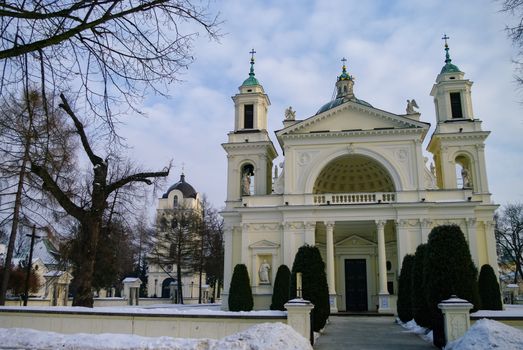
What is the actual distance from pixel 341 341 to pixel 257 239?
16608mm

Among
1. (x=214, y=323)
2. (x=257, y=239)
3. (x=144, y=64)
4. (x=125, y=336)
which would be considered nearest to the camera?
(x=144, y=64)

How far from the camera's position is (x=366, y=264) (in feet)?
109

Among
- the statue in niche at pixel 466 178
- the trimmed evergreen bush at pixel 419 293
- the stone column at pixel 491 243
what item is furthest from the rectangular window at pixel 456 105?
the trimmed evergreen bush at pixel 419 293

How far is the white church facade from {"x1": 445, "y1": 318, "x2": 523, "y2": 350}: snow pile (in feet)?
60.5

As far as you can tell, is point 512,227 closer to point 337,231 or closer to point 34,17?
point 337,231

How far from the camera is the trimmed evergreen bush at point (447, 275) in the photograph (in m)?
12.7

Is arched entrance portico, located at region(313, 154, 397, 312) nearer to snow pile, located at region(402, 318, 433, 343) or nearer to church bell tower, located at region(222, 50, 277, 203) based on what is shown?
church bell tower, located at region(222, 50, 277, 203)

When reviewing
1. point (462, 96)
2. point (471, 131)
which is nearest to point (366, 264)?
point (471, 131)

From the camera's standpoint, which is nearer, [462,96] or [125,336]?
[125,336]

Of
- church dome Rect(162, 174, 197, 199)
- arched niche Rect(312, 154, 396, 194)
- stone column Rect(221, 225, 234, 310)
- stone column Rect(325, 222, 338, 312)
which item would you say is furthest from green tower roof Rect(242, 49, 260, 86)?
church dome Rect(162, 174, 197, 199)

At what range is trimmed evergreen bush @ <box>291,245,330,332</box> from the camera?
15.9m

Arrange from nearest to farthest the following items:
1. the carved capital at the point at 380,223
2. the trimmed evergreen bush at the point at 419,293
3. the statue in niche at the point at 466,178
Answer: the trimmed evergreen bush at the point at 419,293 → the carved capital at the point at 380,223 → the statue in niche at the point at 466,178

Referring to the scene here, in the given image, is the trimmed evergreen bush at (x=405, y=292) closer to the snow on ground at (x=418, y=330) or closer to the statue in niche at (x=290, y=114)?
the snow on ground at (x=418, y=330)

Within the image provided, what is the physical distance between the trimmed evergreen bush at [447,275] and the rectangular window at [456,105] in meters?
22.9
